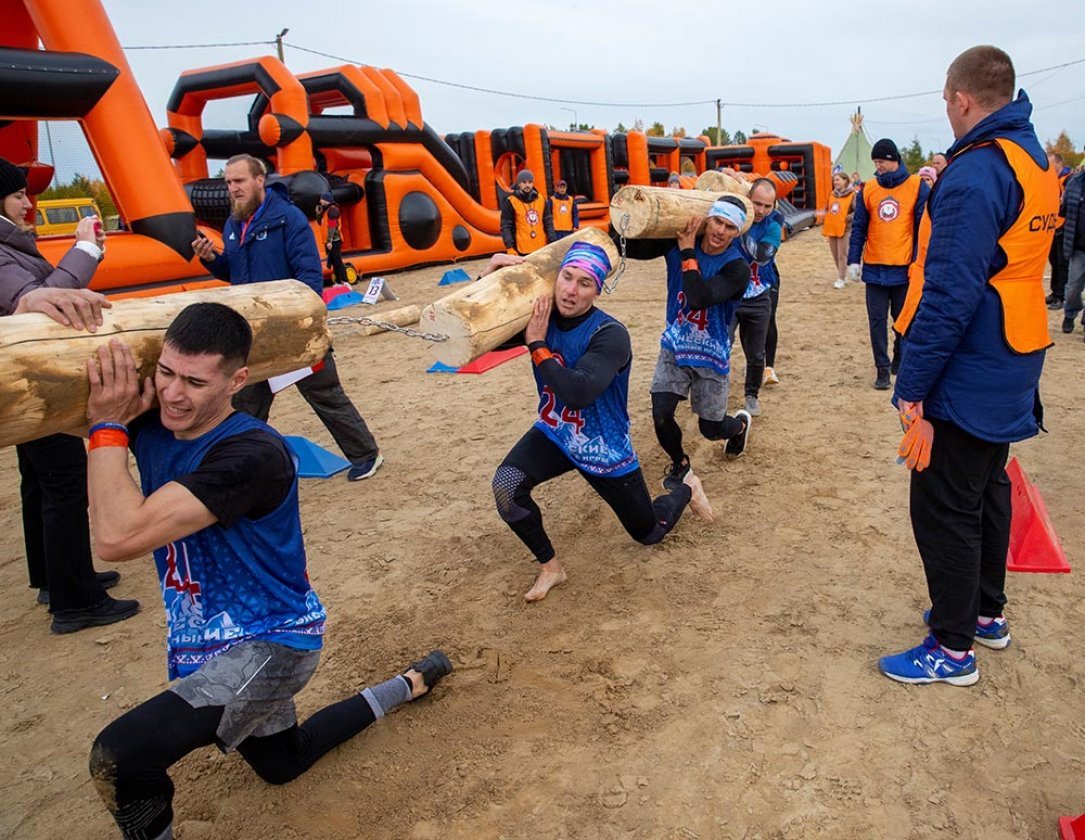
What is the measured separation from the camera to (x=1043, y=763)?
2393 millimetres

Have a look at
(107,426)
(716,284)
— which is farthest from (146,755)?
(716,284)

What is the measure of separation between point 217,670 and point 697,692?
1.72 meters

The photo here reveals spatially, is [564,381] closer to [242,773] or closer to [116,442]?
[116,442]

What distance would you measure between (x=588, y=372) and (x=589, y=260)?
0.50 m

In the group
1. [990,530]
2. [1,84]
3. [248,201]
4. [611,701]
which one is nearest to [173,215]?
[1,84]

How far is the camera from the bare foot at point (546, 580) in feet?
11.7

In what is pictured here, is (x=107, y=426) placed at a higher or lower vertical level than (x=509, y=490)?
higher

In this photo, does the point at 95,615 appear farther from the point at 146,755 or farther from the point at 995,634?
the point at 995,634

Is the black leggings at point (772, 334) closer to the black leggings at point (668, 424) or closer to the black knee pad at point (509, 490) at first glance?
the black leggings at point (668, 424)

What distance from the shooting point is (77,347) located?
78.9 inches

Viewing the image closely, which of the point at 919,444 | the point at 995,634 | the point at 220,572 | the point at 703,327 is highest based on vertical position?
the point at 703,327

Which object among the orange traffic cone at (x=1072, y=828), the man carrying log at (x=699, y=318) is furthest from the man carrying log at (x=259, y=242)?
the orange traffic cone at (x=1072, y=828)

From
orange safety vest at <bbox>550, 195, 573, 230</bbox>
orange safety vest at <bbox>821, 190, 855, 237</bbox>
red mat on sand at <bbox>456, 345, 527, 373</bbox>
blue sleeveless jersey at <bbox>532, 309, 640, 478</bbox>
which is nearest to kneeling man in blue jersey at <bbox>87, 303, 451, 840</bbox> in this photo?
blue sleeveless jersey at <bbox>532, 309, 640, 478</bbox>

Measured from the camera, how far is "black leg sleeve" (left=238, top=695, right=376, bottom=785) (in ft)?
7.87
